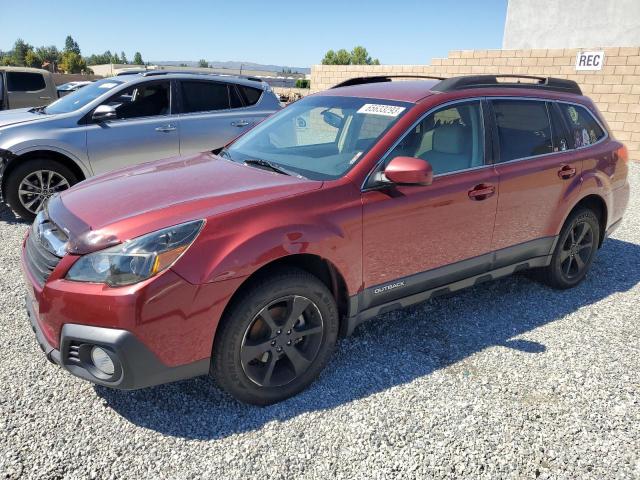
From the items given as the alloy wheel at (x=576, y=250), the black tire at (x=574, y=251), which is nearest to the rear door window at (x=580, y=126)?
the black tire at (x=574, y=251)

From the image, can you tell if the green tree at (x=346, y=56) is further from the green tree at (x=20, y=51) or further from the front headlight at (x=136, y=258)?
the front headlight at (x=136, y=258)

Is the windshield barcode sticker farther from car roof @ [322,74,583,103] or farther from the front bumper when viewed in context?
the front bumper

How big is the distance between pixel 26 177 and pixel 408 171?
482 centimetres

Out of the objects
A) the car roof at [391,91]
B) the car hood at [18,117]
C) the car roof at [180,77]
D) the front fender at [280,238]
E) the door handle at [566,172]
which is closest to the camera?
the front fender at [280,238]

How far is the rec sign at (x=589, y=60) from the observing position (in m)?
11.6

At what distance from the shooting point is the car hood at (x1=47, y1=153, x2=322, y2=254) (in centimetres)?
242

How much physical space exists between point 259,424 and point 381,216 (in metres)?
1.34

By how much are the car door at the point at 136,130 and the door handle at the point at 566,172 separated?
449 cm

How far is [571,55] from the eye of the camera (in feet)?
39.7

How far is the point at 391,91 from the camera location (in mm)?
3557

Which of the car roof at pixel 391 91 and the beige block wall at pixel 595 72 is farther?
the beige block wall at pixel 595 72

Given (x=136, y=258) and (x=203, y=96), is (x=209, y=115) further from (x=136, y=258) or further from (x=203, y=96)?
(x=136, y=258)

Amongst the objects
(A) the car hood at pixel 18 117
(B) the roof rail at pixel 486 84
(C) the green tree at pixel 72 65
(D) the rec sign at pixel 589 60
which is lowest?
(A) the car hood at pixel 18 117

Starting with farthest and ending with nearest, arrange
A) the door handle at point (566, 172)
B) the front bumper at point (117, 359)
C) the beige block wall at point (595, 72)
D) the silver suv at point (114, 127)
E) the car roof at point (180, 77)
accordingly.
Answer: the beige block wall at point (595, 72), the car roof at point (180, 77), the silver suv at point (114, 127), the door handle at point (566, 172), the front bumper at point (117, 359)
